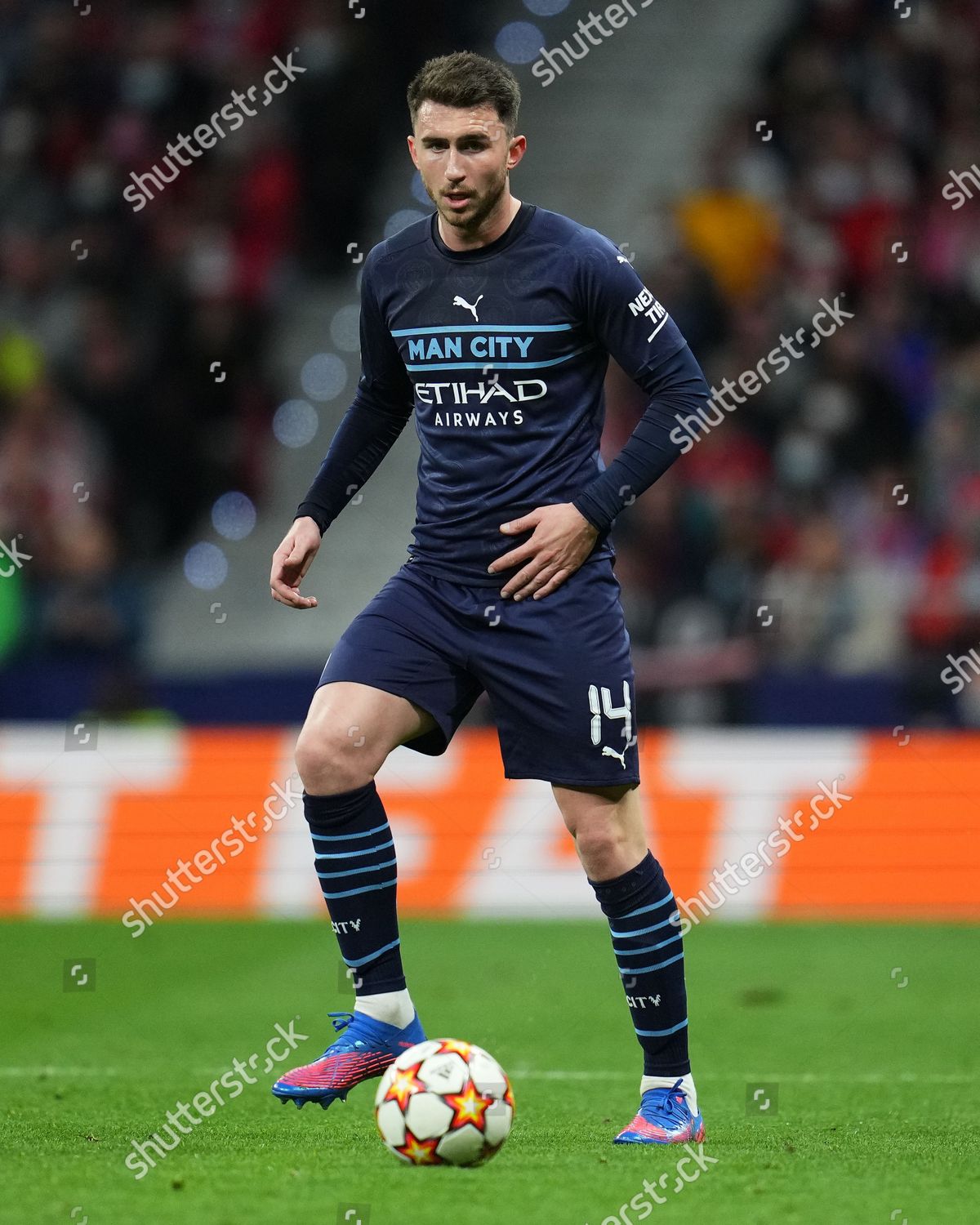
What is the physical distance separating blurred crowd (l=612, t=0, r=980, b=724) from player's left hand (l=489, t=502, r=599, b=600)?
246 inches

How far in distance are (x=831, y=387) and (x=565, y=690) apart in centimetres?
769

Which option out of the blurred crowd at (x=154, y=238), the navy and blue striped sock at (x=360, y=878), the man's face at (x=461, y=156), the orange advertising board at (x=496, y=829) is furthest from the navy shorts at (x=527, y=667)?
the blurred crowd at (x=154, y=238)

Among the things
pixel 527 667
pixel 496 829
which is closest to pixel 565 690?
pixel 527 667

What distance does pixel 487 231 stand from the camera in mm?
4434

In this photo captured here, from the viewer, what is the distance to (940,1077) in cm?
548

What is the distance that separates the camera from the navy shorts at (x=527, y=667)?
14.2 ft

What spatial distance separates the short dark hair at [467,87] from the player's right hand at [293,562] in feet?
3.31

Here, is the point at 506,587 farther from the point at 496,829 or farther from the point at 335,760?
the point at 496,829

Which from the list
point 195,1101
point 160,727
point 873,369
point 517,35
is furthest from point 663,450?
point 517,35

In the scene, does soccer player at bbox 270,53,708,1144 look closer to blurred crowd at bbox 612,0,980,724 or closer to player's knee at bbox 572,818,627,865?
player's knee at bbox 572,818,627,865

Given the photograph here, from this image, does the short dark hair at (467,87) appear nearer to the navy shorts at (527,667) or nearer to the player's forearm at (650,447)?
the player's forearm at (650,447)

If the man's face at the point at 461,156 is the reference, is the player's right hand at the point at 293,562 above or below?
below

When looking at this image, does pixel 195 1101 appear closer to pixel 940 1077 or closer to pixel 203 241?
pixel 940 1077

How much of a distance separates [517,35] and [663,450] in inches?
441
